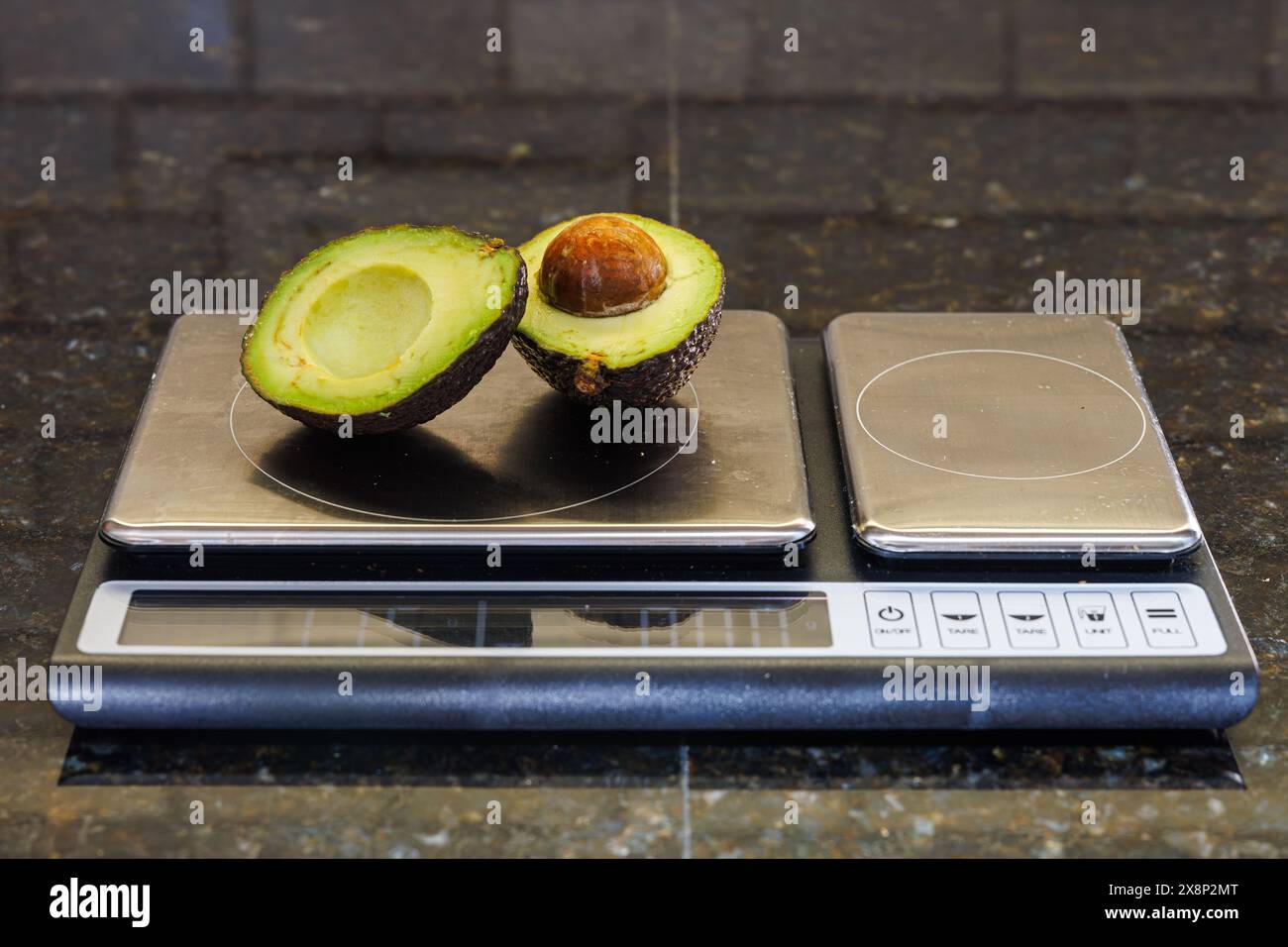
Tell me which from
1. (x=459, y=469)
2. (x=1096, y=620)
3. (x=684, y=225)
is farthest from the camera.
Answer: (x=684, y=225)

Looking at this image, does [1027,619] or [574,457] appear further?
[574,457]

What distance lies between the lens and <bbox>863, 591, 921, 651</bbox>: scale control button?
3.26 ft

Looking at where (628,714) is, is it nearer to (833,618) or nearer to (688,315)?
(833,618)

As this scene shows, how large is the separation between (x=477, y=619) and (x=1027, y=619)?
1.21 feet

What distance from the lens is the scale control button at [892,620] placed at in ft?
3.26

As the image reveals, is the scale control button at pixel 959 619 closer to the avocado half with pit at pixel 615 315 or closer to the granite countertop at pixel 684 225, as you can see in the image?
the granite countertop at pixel 684 225

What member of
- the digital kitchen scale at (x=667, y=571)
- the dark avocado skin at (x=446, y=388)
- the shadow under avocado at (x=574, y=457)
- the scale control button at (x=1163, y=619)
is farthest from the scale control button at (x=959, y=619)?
the dark avocado skin at (x=446, y=388)

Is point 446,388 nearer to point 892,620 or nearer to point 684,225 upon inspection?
point 892,620

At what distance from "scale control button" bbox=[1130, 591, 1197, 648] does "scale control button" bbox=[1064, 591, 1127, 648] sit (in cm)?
2

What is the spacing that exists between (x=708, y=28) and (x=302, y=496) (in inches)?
50.3

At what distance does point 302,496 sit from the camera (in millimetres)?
1080

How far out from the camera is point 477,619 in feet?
3.34

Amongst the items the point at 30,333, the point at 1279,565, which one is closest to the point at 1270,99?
the point at 1279,565

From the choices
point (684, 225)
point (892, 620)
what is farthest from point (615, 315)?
point (684, 225)
